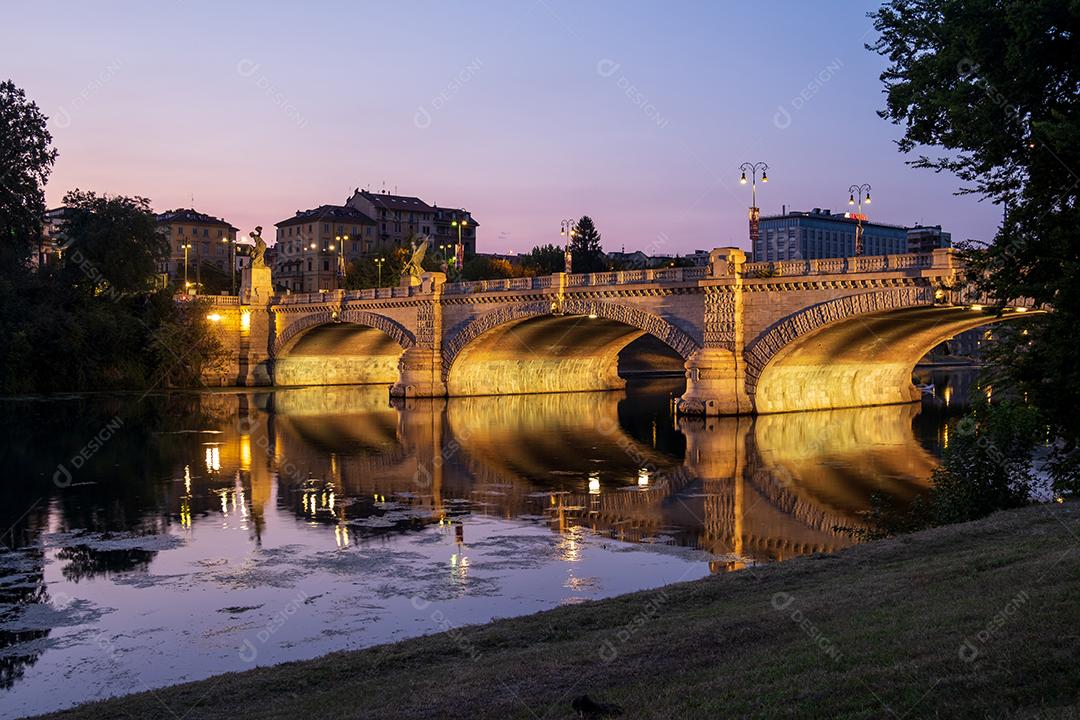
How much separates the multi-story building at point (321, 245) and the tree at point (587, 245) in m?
36.7

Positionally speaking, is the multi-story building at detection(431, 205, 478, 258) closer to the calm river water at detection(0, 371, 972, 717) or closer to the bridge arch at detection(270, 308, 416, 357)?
the bridge arch at detection(270, 308, 416, 357)

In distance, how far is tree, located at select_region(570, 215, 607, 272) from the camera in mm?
120188

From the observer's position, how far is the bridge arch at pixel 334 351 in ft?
263

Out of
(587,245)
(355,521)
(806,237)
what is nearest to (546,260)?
(587,245)

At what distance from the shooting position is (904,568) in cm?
1485

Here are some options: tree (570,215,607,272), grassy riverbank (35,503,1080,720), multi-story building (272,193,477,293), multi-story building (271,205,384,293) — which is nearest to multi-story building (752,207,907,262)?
tree (570,215,607,272)

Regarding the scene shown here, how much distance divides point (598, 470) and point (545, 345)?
3811cm

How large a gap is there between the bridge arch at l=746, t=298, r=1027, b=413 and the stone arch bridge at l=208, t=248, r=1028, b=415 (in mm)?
98

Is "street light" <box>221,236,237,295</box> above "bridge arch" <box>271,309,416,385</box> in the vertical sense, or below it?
above

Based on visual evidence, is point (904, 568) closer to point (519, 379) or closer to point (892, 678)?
point (892, 678)

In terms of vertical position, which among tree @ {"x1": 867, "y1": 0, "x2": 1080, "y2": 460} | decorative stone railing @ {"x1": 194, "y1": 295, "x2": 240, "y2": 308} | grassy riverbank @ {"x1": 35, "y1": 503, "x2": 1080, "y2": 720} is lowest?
grassy riverbank @ {"x1": 35, "y1": 503, "x2": 1080, "y2": 720}

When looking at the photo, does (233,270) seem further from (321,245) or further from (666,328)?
(666,328)

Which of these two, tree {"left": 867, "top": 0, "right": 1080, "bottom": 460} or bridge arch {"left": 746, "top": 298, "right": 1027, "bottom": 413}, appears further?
bridge arch {"left": 746, "top": 298, "right": 1027, "bottom": 413}

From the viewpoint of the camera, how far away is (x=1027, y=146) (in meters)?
11.3
